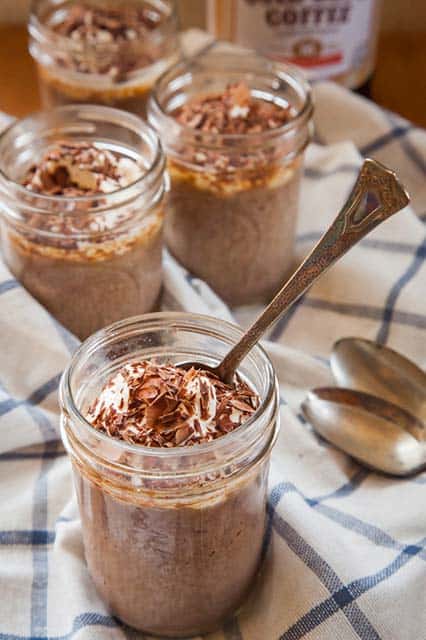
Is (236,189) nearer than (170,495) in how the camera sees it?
No

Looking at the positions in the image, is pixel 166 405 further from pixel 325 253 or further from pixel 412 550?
pixel 412 550

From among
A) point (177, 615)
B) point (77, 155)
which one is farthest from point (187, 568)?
point (77, 155)

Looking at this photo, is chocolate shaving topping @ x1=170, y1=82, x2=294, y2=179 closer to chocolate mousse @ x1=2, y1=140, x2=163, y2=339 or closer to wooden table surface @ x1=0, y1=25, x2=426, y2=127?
chocolate mousse @ x1=2, y1=140, x2=163, y2=339

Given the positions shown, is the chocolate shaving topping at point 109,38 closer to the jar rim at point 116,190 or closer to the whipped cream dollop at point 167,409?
the jar rim at point 116,190

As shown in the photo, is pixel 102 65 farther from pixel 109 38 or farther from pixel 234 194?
pixel 234 194

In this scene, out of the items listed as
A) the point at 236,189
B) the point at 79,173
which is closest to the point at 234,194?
the point at 236,189

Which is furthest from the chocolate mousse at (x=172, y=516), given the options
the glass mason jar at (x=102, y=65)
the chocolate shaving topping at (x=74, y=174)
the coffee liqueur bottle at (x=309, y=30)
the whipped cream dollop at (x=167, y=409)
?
the coffee liqueur bottle at (x=309, y=30)

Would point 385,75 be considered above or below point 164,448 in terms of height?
below
